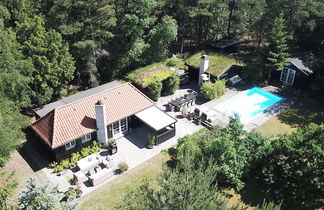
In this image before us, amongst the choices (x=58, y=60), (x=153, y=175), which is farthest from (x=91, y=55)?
(x=153, y=175)

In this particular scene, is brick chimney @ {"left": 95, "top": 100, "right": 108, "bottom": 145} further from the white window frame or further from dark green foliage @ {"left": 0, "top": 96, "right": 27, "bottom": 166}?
dark green foliage @ {"left": 0, "top": 96, "right": 27, "bottom": 166}

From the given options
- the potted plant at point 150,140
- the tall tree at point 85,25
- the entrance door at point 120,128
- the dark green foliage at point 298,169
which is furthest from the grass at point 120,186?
the tall tree at point 85,25

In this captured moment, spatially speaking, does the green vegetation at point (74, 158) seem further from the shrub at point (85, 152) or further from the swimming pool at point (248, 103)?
the swimming pool at point (248, 103)

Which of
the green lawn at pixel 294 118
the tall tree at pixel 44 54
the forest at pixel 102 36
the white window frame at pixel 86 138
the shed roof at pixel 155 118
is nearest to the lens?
the white window frame at pixel 86 138

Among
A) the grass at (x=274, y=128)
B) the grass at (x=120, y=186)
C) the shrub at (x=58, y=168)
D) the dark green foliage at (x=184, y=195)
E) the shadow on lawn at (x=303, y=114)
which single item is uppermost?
the dark green foliage at (x=184, y=195)

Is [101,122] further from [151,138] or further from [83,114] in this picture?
[151,138]

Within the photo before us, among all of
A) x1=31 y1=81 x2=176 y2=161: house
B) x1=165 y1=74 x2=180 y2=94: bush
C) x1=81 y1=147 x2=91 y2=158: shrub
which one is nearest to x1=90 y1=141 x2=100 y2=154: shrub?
x1=81 y1=147 x2=91 y2=158: shrub
